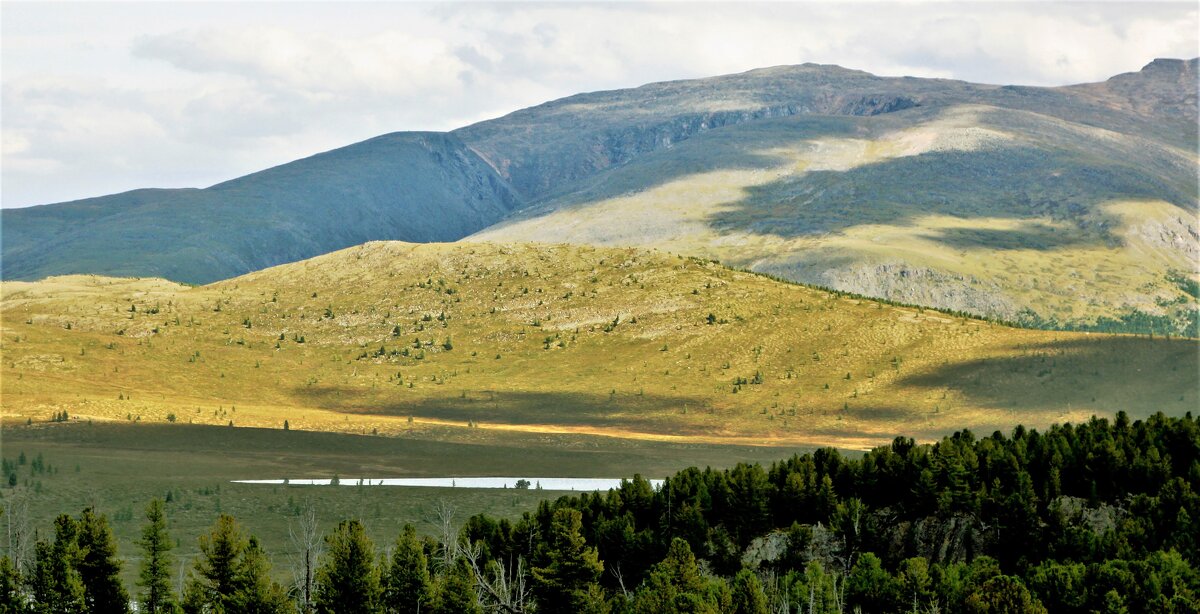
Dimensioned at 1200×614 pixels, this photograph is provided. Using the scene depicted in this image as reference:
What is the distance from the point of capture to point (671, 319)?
154375 mm

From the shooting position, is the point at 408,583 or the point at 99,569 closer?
the point at 408,583

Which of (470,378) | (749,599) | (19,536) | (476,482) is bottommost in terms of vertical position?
(749,599)

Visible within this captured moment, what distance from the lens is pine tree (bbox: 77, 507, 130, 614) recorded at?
5834 cm

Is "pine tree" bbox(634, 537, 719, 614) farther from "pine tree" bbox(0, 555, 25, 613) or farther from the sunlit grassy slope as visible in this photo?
the sunlit grassy slope

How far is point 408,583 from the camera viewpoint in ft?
192

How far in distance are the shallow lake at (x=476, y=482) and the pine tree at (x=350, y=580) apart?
30.8 meters

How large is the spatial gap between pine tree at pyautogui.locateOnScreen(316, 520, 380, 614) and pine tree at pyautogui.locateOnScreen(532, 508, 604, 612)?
6308mm

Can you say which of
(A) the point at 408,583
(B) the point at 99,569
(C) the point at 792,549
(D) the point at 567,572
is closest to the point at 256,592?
(A) the point at 408,583

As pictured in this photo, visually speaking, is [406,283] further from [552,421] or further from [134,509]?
[134,509]

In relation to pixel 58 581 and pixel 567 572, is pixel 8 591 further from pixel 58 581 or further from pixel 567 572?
pixel 567 572

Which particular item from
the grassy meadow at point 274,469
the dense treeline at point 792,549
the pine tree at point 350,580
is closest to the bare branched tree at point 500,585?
the dense treeline at point 792,549

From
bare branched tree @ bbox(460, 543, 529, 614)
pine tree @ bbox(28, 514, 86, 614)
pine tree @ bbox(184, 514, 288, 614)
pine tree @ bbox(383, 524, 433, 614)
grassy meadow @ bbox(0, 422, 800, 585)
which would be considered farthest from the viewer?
grassy meadow @ bbox(0, 422, 800, 585)

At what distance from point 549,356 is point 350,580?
91.0m

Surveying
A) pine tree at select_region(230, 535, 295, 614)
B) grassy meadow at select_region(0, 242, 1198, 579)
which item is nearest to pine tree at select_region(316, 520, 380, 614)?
pine tree at select_region(230, 535, 295, 614)
